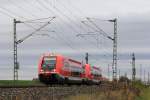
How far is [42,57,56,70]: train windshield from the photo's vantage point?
4209 centimetres

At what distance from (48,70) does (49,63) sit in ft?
2.39

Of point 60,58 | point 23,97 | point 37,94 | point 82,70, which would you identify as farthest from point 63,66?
point 23,97

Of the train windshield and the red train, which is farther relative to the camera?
the train windshield

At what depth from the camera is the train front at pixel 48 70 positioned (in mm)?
41594

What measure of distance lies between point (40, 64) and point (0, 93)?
72.2 ft

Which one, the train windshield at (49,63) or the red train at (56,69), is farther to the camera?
the train windshield at (49,63)

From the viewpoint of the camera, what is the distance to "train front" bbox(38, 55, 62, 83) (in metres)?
41.6

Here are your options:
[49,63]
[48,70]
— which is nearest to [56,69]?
[48,70]

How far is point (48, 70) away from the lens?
4197cm

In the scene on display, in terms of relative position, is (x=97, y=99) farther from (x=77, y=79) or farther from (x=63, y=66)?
(x=77, y=79)

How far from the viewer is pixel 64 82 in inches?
1729

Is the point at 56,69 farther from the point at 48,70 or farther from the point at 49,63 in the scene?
the point at 49,63

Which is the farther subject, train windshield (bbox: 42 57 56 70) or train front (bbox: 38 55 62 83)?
train windshield (bbox: 42 57 56 70)

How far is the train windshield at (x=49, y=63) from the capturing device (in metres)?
42.1
